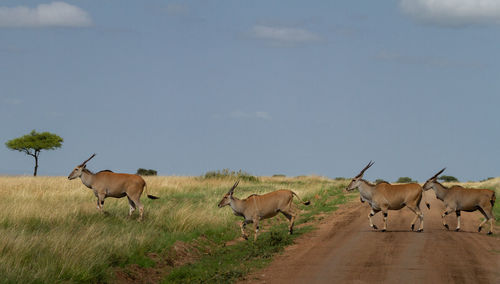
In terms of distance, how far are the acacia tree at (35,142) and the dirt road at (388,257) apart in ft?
203

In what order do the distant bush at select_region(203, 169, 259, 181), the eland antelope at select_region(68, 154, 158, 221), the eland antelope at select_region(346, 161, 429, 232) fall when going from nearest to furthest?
1. the eland antelope at select_region(346, 161, 429, 232)
2. the eland antelope at select_region(68, 154, 158, 221)
3. the distant bush at select_region(203, 169, 259, 181)

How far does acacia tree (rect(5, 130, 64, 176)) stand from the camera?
74375 mm

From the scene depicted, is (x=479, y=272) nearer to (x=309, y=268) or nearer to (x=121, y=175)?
(x=309, y=268)

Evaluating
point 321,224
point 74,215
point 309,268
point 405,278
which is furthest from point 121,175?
point 405,278

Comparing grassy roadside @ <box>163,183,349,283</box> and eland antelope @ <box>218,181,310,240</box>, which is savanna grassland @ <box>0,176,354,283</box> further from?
eland antelope @ <box>218,181,310,240</box>

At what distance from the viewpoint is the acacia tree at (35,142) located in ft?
244

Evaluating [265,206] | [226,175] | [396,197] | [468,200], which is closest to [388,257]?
[265,206]

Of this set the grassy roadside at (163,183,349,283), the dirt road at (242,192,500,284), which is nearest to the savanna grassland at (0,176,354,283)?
the grassy roadside at (163,183,349,283)

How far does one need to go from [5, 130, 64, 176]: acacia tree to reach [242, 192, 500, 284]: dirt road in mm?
61832

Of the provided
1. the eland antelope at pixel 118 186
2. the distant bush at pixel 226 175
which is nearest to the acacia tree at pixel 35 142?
the distant bush at pixel 226 175

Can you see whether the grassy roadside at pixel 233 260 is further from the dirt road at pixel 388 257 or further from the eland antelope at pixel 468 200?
the eland antelope at pixel 468 200

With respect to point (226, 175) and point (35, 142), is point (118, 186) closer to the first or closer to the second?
point (226, 175)

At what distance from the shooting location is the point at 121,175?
784 inches

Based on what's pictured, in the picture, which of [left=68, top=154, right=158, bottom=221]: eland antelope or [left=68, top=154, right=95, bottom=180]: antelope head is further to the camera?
[left=68, top=154, right=95, bottom=180]: antelope head
